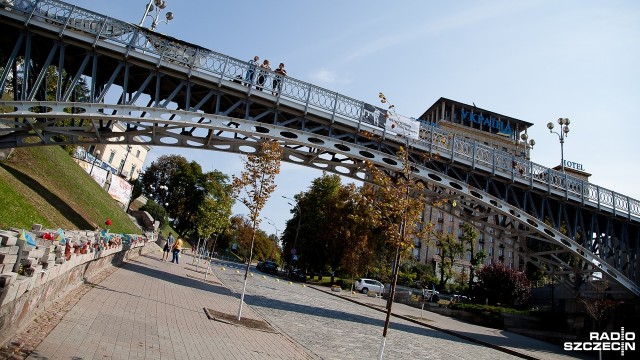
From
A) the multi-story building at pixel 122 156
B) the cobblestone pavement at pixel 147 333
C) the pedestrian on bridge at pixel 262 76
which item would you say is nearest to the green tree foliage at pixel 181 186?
the multi-story building at pixel 122 156

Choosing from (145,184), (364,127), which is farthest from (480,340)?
(145,184)

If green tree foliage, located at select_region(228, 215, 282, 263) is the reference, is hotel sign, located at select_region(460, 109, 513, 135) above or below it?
above

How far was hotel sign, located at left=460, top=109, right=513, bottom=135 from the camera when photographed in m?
76.8

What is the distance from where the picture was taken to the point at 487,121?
78375 millimetres

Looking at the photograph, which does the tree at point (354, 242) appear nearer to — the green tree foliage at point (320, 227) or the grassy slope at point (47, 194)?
the green tree foliage at point (320, 227)

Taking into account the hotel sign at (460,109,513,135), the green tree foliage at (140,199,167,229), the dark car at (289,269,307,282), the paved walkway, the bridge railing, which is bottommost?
the paved walkway

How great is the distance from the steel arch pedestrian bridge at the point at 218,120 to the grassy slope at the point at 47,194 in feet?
5.25

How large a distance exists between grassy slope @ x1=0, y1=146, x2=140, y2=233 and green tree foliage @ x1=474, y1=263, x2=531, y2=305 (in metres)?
30.2

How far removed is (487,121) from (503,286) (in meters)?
52.0

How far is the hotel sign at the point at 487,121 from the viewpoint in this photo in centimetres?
7681

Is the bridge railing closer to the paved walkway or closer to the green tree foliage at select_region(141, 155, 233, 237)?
the paved walkway

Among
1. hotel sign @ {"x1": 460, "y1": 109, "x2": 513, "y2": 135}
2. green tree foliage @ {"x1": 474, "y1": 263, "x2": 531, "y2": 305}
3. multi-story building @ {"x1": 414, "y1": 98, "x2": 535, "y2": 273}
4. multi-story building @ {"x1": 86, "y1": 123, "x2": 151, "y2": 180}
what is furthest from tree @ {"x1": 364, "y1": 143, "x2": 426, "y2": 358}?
hotel sign @ {"x1": 460, "y1": 109, "x2": 513, "y2": 135}

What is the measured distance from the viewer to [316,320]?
14.6 m

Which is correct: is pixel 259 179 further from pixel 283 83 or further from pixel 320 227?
pixel 320 227
